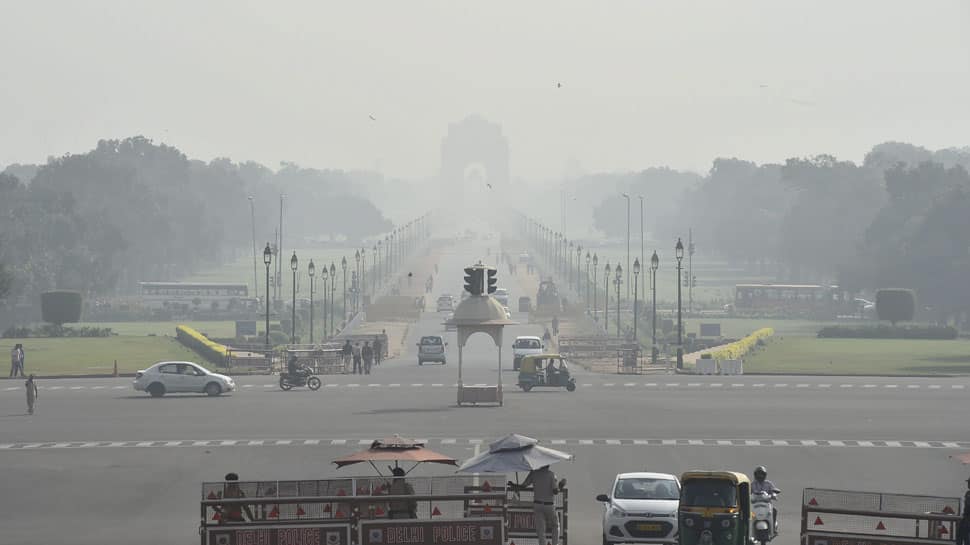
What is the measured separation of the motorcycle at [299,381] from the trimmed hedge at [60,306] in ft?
162

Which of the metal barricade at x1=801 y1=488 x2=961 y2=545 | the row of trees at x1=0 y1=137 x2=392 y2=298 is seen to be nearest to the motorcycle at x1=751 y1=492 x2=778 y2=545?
the metal barricade at x1=801 y1=488 x2=961 y2=545

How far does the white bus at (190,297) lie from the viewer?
141 m

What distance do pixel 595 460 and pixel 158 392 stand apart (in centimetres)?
2330

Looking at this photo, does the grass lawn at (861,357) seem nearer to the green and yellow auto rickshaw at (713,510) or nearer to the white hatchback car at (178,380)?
the white hatchback car at (178,380)

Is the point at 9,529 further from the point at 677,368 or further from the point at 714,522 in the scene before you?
the point at 677,368

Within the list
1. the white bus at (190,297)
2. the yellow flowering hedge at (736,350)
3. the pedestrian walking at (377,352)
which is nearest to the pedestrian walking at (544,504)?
the yellow flowering hedge at (736,350)

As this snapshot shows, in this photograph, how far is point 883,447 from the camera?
42.0 m

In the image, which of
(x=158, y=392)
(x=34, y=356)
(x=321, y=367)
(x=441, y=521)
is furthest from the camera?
(x=34, y=356)

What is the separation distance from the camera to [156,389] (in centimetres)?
5788

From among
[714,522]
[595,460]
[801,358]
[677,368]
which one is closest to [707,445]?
[595,460]

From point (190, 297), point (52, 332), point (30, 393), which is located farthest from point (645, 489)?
point (190, 297)

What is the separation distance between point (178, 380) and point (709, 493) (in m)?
36.6

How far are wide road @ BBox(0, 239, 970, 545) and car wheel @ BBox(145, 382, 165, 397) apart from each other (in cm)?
37

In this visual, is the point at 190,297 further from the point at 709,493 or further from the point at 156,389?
the point at 709,493
